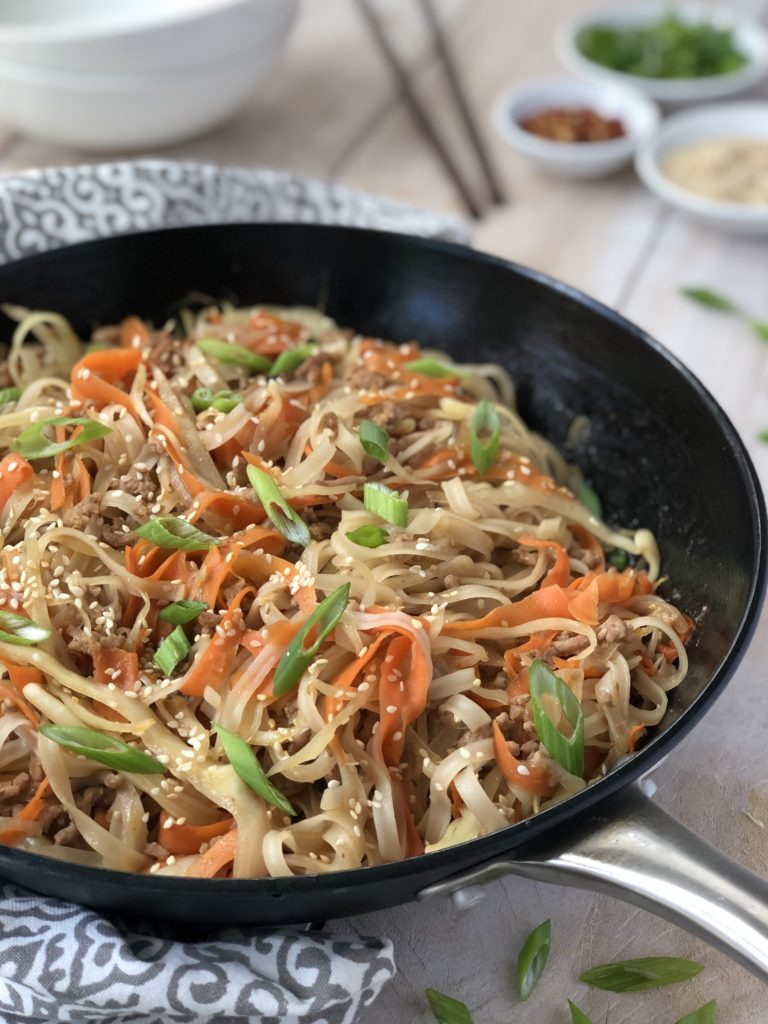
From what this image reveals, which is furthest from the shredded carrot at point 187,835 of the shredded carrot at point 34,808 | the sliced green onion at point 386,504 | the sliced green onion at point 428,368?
the sliced green onion at point 428,368

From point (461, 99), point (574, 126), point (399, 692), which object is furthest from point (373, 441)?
point (461, 99)

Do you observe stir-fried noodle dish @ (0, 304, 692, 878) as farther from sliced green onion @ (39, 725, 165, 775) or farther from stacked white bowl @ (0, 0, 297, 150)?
stacked white bowl @ (0, 0, 297, 150)

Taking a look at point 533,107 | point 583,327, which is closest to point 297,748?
point 583,327

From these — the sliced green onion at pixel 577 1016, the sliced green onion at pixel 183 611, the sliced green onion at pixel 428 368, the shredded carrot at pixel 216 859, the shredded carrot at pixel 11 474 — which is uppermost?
the sliced green onion at pixel 428 368

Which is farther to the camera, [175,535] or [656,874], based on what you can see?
[175,535]

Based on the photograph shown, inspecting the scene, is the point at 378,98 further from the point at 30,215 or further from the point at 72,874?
the point at 72,874

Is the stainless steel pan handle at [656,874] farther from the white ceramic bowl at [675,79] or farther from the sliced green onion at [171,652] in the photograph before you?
the white ceramic bowl at [675,79]

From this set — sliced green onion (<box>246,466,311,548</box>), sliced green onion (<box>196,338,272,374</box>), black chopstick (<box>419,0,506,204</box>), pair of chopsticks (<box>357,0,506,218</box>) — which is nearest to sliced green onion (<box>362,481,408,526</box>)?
sliced green onion (<box>246,466,311,548</box>)

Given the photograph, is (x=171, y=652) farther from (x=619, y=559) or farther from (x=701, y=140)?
(x=701, y=140)
